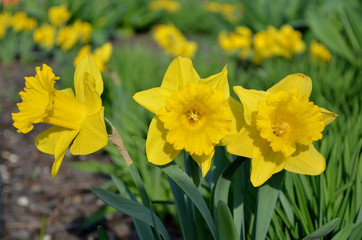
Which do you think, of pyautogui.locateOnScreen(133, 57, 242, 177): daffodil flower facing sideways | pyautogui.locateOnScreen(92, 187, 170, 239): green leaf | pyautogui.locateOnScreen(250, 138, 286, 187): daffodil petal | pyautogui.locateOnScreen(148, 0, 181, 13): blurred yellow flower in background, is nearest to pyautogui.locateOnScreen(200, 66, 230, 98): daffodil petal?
pyautogui.locateOnScreen(133, 57, 242, 177): daffodil flower facing sideways

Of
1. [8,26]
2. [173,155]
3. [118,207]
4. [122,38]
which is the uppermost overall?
[173,155]

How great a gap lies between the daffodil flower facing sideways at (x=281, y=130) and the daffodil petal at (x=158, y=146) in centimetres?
14

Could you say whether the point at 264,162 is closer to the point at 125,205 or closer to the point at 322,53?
the point at 125,205

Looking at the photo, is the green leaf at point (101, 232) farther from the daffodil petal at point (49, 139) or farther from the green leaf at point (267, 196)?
the green leaf at point (267, 196)

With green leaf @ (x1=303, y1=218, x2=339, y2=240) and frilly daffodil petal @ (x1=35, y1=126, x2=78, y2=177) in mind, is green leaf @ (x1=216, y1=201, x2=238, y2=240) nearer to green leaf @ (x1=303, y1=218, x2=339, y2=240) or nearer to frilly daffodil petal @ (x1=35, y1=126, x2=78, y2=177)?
green leaf @ (x1=303, y1=218, x2=339, y2=240)

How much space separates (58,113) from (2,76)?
3.59m

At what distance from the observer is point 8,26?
460cm

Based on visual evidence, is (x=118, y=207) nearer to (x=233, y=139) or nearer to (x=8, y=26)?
(x=233, y=139)

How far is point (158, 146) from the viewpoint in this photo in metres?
0.82

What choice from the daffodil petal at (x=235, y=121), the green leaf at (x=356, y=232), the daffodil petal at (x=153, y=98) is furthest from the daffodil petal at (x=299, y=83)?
the green leaf at (x=356, y=232)

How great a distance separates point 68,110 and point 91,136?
0.28 ft

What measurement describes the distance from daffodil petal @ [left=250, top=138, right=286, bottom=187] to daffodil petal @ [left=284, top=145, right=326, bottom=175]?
3cm

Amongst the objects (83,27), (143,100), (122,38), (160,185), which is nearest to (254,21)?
(83,27)

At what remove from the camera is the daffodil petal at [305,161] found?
2.65 ft
